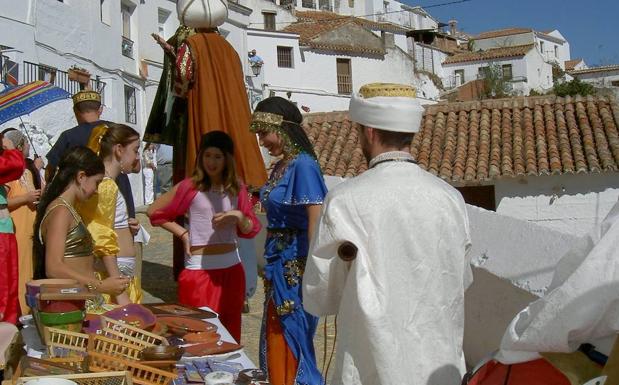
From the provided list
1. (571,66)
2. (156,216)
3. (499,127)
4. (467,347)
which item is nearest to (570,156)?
(499,127)

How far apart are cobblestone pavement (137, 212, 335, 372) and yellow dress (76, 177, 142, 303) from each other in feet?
4.91

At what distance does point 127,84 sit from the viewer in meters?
20.3

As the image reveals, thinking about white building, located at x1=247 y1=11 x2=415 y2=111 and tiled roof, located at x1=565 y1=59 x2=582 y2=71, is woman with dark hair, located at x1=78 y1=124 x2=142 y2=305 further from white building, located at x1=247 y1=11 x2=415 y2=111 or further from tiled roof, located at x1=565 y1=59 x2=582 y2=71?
tiled roof, located at x1=565 y1=59 x2=582 y2=71

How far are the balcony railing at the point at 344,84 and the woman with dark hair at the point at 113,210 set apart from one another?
120 feet

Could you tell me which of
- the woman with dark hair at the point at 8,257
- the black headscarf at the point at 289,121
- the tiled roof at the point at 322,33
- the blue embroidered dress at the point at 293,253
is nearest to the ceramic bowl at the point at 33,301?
the blue embroidered dress at the point at 293,253

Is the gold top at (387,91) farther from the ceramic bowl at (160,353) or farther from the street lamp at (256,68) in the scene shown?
the street lamp at (256,68)

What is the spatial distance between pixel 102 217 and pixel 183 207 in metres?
0.47

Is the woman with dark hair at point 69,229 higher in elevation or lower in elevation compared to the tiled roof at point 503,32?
lower

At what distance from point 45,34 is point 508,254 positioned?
1407 centimetres

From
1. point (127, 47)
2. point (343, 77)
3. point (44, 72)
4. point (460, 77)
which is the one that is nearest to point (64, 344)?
point (44, 72)

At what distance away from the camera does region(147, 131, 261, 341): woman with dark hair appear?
423 cm

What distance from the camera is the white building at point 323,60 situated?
1490 inches

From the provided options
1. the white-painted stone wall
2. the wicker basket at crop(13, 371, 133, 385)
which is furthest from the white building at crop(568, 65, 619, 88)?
the wicker basket at crop(13, 371, 133, 385)

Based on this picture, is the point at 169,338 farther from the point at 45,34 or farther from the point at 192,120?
the point at 45,34
